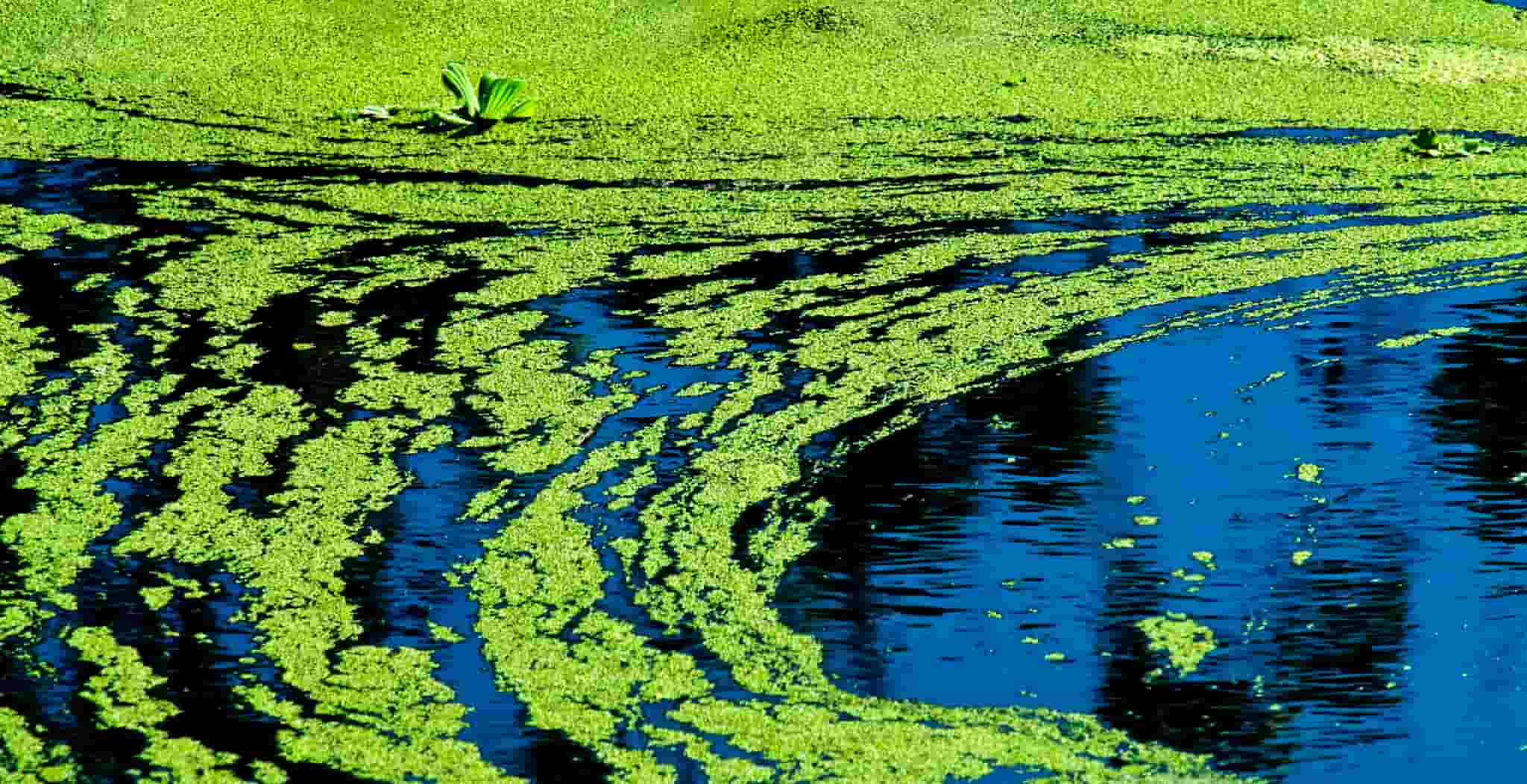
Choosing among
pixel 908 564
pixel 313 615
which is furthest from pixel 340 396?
pixel 908 564

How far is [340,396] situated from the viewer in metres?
2.62

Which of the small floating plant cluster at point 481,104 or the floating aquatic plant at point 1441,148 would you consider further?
the small floating plant cluster at point 481,104

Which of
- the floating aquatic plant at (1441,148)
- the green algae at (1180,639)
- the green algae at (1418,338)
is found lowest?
the green algae at (1180,639)

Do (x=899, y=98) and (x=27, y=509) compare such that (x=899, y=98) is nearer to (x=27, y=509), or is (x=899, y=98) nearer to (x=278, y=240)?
→ (x=278, y=240)

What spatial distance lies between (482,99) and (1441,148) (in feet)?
6.60

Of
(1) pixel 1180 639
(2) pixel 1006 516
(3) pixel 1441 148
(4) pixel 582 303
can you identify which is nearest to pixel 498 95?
(4) pixel 582 303

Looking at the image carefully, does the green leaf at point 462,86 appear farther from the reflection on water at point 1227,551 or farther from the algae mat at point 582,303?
the reflection on water at point 1227,551

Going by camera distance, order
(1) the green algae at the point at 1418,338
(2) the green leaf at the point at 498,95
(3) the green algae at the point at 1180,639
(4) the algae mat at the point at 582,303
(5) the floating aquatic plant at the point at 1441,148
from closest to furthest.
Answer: (4) the algae mat at the point at 582,303 → (3) the green algae at the point at 1180,639 → (1) the green algae at the point at 1418,338 → (5) the floating aquatic plant at the point at 1441,148 → (2) the green leaf at the point at 498,95

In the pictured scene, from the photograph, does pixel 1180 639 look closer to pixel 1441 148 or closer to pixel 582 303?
pixel 582 303

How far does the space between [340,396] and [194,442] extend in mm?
242

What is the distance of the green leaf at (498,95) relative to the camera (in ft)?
13.7

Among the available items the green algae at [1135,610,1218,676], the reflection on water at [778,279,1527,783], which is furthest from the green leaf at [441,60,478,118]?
the green algae at [1135,610,1218,676]

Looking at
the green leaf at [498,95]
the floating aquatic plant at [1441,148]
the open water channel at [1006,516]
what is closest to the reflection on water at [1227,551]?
the open water channel at [1006,516]

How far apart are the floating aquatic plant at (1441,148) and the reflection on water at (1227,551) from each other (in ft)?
3.56
